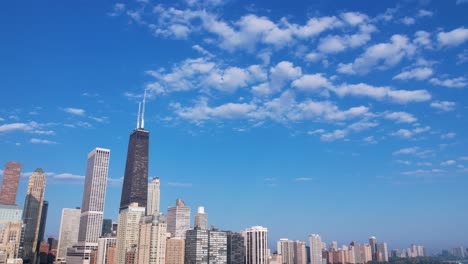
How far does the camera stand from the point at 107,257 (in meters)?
196

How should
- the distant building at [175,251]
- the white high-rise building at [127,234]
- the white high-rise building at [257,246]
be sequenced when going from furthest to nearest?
1. the white high-rise building at [257,246]
2. the white high-rise building at [127,234]
3. the distant building at [175,251]

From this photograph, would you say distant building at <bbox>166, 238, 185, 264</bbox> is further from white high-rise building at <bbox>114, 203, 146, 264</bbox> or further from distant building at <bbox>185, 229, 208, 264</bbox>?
white high-rise building at <bbox>114, 203, 146, 264</bbox>

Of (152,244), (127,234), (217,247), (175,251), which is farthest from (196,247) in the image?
(127,234)

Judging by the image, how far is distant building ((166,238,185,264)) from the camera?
16875 centimetres

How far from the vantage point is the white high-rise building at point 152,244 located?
150125mm

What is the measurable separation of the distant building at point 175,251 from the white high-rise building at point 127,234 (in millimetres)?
15860

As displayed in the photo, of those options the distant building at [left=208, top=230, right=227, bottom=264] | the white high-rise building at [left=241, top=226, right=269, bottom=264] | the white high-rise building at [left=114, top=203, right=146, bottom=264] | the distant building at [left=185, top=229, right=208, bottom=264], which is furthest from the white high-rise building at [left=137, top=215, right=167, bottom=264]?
the white high-rise building at [left=241, top=226, right=269, bottom=264]

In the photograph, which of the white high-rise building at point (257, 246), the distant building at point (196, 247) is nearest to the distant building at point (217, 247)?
the distant building at point (196, 247)

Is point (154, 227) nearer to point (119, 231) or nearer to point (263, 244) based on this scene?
point (119, 231)

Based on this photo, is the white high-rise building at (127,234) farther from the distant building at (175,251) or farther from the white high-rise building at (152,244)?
the white high-rise building at (152,244)

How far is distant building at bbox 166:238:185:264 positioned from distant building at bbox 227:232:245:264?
25.2 meters

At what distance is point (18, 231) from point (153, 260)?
225 ft

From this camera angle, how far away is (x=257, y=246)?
18675cm

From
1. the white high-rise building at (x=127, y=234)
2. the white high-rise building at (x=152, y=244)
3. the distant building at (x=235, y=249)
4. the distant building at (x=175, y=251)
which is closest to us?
the white high-rise building at (x=152, y=244)
